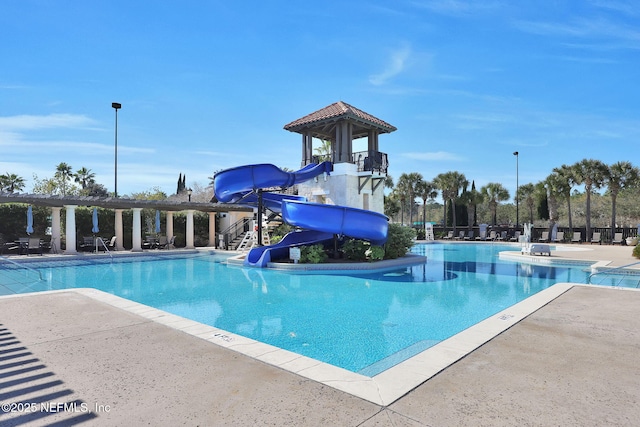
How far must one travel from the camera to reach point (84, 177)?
56469mm

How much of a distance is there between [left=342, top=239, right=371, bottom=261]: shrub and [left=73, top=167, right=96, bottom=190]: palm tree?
175 feet

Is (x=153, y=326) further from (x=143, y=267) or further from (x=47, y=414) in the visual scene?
(x=143, y=267)

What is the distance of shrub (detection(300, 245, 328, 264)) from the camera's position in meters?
15.6

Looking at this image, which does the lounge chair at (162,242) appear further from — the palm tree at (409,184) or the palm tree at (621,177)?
the palm tree at (621,177)

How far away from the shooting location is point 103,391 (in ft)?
11.4

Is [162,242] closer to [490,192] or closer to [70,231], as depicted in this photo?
[70,231]

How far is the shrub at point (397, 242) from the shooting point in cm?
1723

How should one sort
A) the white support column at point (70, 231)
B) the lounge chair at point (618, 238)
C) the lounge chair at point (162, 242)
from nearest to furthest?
the white support column at point (70, 231)
the lounge chair at point (162, 242)
the lounge chair at point (618, 238)

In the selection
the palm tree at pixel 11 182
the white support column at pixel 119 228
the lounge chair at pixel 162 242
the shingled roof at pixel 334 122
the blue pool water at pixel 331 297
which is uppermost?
the shingled roof at pixel 334 122

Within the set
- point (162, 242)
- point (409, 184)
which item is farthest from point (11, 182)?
point (409, 184)

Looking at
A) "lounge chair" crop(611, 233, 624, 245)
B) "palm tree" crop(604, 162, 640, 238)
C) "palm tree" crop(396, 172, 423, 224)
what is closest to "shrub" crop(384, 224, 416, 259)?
"lounge chair" crop(611, 233, 624, 245)

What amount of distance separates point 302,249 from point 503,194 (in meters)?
32.3

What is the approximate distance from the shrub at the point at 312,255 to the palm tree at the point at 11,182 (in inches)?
2013

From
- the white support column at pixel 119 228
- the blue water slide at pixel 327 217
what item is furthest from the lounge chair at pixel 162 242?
the blue water slide at pixel 327 217
